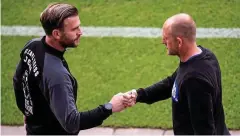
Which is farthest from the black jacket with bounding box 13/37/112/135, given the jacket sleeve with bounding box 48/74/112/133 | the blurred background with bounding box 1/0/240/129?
the blurred background with bounding box 1/0/240/129

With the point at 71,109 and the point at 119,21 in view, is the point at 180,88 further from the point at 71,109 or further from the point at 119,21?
the point at 119,21

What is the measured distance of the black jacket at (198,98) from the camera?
11.1ft

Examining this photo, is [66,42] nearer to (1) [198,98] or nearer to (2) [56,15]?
(2) [56,15]

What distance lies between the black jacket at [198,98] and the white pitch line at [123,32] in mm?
4101

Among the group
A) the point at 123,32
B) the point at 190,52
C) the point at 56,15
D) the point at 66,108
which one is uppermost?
the point at 56,15

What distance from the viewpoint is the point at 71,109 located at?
346cm

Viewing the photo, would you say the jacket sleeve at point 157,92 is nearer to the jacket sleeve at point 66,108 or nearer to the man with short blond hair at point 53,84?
the man with short blond hair at point 53,84

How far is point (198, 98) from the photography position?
337 centimetres

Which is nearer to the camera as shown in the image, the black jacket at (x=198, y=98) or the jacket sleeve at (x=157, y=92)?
the black jacket at (x=198, y=98)

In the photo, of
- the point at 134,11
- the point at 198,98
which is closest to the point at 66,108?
the point at 198,98

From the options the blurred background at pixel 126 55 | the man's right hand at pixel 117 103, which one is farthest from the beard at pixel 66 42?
the blurred background at pixel 126 55

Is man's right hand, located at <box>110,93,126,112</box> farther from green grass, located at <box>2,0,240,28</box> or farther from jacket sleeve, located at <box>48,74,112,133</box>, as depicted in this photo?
green grass, located at <box>2,0,240,28</box>

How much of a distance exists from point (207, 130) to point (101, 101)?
3367 millimetres

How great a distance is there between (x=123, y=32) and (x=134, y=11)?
0.59m
